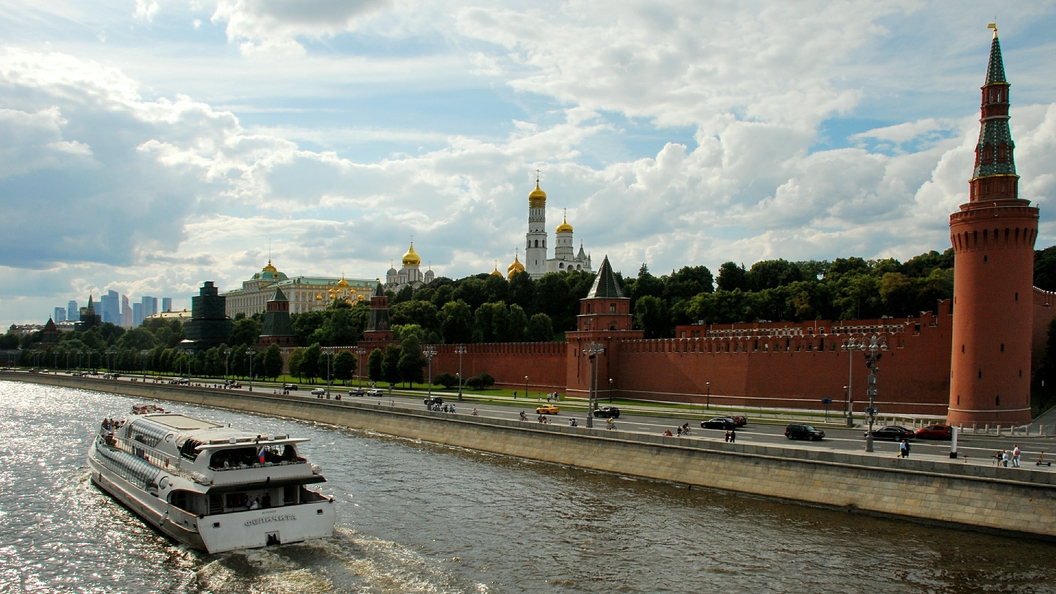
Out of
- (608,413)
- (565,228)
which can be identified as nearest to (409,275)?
(565,228)

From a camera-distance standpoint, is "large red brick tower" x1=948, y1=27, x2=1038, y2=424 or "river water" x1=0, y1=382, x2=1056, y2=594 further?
"large red brick tower" x1=948, y1=27, x2=1038, y2=424

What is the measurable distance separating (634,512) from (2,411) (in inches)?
2350

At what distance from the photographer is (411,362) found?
261 ft

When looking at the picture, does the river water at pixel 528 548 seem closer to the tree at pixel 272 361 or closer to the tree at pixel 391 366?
the tree at pixel 391 366

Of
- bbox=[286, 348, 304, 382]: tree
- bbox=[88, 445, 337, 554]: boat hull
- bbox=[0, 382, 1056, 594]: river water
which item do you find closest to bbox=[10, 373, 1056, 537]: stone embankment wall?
bbox=[0, 382, 1056, 594]: river water

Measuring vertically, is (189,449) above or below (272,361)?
above

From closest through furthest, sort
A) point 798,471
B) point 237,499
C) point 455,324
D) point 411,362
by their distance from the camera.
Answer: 1. point 237,499
2. point 798,471
3. point 411,362
4. point 455,324

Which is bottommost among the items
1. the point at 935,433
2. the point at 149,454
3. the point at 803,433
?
the point at 149,454

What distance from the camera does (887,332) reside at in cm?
5181

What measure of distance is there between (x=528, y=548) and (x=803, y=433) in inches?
666

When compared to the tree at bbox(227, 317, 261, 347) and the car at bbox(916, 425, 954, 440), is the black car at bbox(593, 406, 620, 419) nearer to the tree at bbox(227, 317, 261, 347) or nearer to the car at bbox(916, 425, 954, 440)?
the car at bbox(916, 425, 954, 440)

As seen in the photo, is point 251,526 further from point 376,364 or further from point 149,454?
point 376,364

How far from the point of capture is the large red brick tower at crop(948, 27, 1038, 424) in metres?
42.8

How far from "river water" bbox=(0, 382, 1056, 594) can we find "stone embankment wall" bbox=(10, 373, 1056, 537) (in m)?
0.56
